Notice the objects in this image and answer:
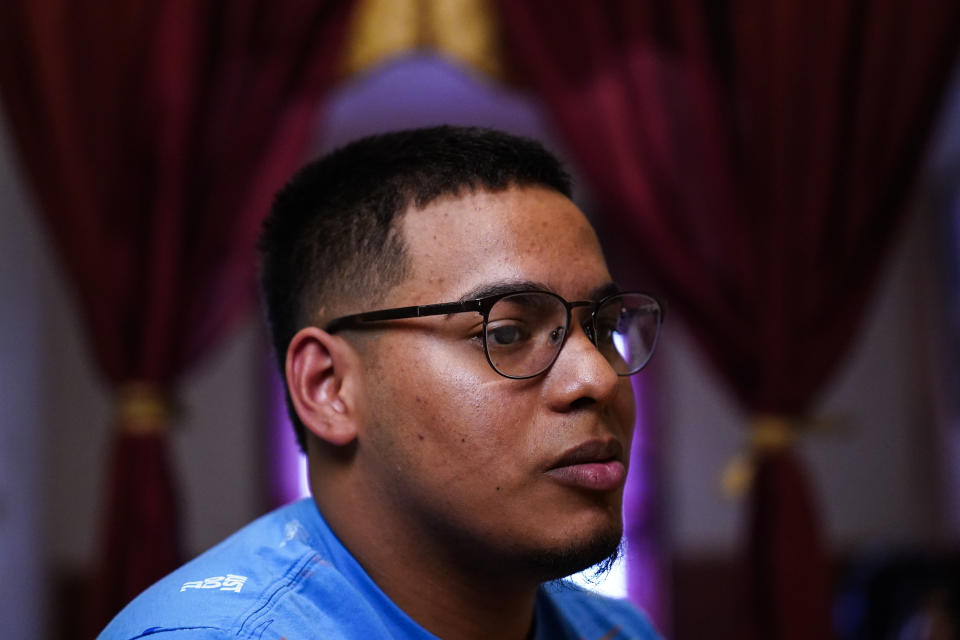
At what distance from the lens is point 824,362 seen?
8.92 ft

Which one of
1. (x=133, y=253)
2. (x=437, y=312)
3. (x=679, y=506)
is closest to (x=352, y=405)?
(x=437, y=312)

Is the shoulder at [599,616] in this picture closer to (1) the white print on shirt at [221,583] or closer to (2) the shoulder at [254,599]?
(2) the shoulder at [254,599]

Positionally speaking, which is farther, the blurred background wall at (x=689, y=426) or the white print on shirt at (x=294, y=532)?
the blurred background wall at (x=689, y=426)

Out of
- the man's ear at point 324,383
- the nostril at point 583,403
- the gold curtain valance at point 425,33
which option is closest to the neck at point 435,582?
the man's ear at point 324,383

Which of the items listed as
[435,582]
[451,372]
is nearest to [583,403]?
[451,372]

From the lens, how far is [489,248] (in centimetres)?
116

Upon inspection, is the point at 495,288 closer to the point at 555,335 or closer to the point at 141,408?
the point at 555,335

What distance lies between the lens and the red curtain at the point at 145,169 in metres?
2.62

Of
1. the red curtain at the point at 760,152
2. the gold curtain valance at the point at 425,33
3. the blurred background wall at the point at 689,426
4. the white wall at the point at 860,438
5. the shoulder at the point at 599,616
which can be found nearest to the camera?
the shoulder at the point at 599,616

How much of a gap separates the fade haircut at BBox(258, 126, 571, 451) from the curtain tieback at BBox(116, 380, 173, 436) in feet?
4.56

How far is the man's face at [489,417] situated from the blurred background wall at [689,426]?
3175 mm

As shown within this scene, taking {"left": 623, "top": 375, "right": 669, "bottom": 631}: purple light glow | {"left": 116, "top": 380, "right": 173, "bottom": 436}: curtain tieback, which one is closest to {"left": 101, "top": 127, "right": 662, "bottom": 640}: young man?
{"left": 116, "top": 380, "right": 173, "bottom": 436}: curtain tieback

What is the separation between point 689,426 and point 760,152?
2.17 metres

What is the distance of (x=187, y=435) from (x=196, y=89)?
2419 mm
